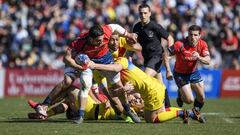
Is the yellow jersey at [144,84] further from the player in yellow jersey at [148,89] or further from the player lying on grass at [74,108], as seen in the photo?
the player lying on grass at [74,108]

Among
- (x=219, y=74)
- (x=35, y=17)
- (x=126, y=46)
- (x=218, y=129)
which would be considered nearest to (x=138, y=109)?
(x=126, y=46)

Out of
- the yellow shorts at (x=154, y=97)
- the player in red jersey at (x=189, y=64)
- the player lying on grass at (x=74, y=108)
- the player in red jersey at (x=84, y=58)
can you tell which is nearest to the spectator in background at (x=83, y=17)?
the player in red jersey at (x=189, y=64)

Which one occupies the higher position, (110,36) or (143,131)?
(110,36)

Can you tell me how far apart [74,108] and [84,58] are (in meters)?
1.51

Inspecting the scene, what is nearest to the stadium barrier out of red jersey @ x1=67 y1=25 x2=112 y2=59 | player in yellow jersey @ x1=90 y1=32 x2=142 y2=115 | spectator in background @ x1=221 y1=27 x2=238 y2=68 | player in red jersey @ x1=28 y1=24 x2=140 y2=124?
spectator in background @ x1=221 y1=27 x2=238 y2=68

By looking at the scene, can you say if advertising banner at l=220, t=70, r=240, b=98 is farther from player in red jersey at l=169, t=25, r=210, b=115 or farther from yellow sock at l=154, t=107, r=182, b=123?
yellow sock at l=154, t=107, r=182, b=123

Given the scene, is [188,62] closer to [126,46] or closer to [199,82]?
[199,82]

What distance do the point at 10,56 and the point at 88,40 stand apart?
12.4m

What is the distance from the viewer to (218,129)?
1176 centimetres

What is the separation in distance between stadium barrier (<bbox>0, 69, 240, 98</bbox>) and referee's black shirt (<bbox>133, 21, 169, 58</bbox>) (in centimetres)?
855

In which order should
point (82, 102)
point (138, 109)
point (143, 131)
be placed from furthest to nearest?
point (138, 109) < point (82, 102) < point (143, 131)

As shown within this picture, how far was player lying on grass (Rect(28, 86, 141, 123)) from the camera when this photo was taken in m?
13.1

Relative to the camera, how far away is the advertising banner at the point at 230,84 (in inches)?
941

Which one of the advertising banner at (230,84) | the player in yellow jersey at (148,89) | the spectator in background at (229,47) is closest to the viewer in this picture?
the player in yellow jersey at (148,89)
